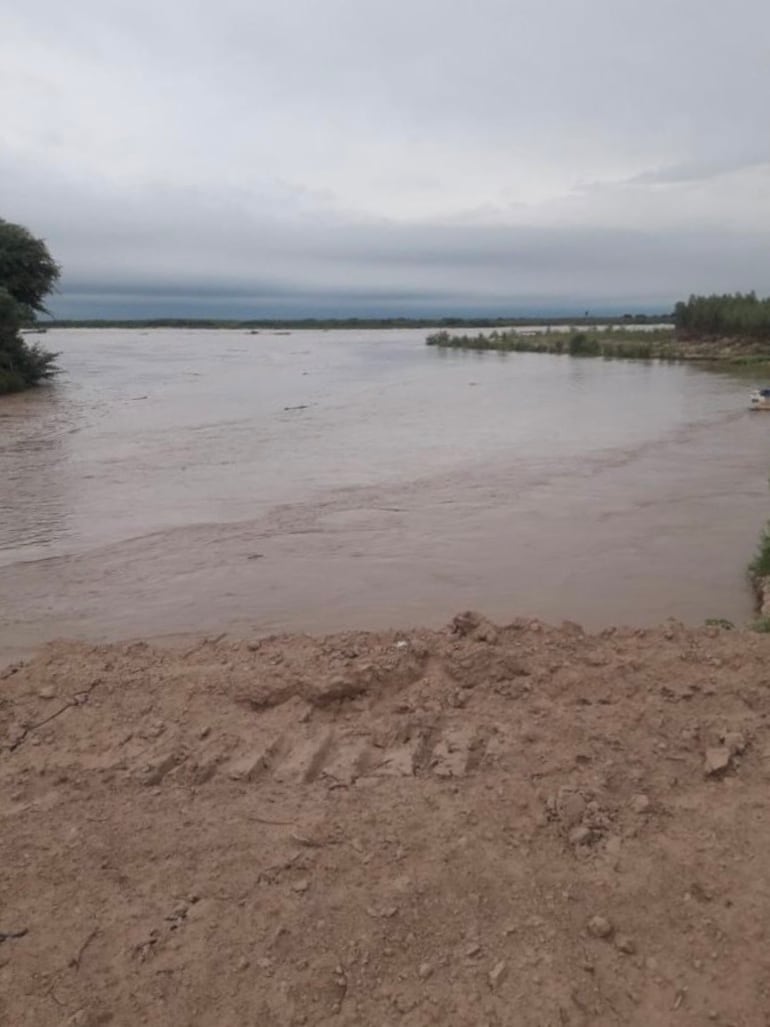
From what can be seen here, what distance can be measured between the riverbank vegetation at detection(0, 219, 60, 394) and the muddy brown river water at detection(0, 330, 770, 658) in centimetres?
531

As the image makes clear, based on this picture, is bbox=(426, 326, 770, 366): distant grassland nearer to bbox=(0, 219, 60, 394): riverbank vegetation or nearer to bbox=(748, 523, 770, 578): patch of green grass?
bbox=(0, 219, 60, 394): riverbank vegetation

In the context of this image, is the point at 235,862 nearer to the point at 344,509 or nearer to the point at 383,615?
the point at 383,615

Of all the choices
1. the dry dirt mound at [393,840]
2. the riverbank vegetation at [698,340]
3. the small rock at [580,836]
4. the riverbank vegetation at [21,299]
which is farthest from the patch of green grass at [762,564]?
the riverbank vegetation at [698,340]

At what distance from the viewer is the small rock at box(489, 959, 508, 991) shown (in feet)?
8.58

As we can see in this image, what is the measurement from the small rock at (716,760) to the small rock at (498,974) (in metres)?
1.51

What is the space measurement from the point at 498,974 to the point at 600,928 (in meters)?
0.40

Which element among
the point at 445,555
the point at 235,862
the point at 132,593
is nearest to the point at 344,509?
the point at 445,555

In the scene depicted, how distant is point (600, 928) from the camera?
2781mm

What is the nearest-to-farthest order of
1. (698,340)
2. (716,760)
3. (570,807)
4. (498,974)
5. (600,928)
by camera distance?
(498,974)
(600,928)
(570,807)
(716,760)
(698,340)

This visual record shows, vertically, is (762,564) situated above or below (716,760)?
below

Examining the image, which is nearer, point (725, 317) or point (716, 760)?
point (716, 760)

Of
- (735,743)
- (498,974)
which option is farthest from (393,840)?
(735,743)

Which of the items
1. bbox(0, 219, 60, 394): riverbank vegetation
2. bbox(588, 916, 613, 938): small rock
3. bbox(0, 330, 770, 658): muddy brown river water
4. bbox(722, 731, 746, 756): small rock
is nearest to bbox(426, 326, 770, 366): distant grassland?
bbox(0, 330, 770, 658): muddy brown river water

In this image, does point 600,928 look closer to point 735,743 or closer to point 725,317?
point 735,743
